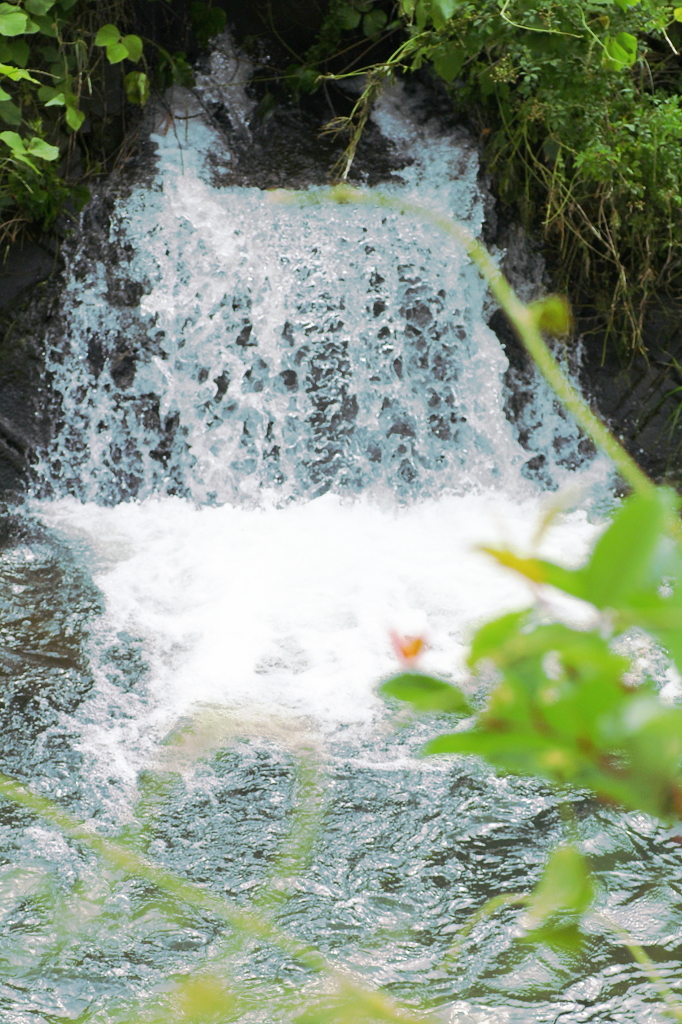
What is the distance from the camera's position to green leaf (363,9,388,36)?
430 centimetres

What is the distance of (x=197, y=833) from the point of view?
2.27 m

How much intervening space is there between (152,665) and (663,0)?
9.89 ft

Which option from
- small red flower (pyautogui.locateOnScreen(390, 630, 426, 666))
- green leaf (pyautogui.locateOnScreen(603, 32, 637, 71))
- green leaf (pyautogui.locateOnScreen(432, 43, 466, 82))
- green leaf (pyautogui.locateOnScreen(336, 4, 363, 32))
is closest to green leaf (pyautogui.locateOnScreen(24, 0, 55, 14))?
green leaf (pyautogui.locateOnScreen(336, 4, 363, 32))

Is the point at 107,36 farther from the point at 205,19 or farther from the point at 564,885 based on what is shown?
the point at 564,885

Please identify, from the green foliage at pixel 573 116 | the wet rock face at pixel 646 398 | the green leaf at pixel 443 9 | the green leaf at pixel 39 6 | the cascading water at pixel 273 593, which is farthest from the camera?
the wet rock face at pixel 646 398

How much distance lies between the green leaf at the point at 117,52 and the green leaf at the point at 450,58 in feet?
4.11

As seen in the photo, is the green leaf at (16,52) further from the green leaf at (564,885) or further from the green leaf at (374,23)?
the green leaf at (564,885)

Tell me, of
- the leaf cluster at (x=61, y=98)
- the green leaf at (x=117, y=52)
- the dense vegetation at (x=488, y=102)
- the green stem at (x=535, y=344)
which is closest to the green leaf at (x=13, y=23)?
the dense vegetation at (x=488, y=102)

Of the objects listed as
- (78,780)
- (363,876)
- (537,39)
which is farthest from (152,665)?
(537,39)

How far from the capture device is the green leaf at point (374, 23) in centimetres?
430

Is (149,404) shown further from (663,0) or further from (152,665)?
(663,0)

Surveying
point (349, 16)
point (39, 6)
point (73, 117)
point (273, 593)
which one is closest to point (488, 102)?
point (349, 16)

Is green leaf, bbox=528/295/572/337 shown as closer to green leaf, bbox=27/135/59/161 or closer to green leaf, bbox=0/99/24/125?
green leaf, bbox=27/135/59/161

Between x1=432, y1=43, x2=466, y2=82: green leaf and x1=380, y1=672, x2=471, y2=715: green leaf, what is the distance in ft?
12.6
